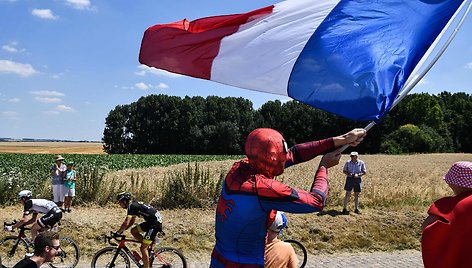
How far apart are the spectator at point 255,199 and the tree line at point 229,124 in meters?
76.0

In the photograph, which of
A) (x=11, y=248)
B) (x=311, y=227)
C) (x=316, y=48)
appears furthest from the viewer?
(x=311, y=227)

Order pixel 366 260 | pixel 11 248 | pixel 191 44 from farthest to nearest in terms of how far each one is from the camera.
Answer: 1. pixel 366 260
2. pixel 11 248
3. pixel 191 44

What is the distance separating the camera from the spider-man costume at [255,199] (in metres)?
2.75

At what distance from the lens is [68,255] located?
31.5 ft

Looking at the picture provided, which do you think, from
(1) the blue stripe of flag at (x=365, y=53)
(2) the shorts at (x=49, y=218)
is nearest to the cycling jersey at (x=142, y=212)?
(2) the shorts at (x=49, y=218)

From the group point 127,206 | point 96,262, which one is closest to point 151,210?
point 127,206

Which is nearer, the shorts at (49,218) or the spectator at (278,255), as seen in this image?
the spectator at (278,255)

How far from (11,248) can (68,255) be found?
115cm

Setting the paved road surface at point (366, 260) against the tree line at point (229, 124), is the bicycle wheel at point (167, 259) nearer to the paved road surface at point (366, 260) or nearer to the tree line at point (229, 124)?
the paved road surface at point (366, 260)

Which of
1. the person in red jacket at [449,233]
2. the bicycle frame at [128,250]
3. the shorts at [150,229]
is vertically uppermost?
the person in red jacket at [449,233]

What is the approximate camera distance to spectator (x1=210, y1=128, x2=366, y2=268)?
2.75m

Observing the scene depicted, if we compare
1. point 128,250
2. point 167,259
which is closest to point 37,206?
point 128,250

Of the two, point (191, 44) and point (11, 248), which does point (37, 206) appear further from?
point (191, 44)

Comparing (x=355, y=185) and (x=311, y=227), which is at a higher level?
(x=355, y=185)
